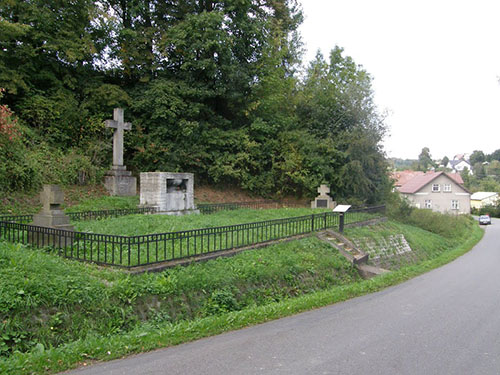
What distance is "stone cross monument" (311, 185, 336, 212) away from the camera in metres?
21.6

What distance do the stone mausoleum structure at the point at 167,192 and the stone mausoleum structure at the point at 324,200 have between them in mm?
8648

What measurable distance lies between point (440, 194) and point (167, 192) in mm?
47550

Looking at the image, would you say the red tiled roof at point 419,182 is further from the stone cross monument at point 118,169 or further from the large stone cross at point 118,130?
the large stone cross at point 118,130

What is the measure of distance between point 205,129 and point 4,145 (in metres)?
10.5

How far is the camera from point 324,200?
71.1 ft

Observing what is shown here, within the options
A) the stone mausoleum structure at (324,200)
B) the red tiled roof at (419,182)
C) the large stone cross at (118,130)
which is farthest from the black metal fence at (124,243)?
the red tiled roof at (419,182)

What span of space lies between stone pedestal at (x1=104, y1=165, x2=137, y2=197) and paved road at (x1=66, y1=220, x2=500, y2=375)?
13.3m

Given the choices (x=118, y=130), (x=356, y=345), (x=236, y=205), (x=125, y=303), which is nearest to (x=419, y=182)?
(x=236, y=205)

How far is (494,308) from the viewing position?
8133 mm

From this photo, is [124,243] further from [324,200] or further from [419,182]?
[419,182]

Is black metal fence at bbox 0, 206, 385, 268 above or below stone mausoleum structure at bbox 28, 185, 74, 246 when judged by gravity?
below

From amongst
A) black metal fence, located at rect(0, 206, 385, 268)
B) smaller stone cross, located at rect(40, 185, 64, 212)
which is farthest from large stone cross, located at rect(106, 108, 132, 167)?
smaller stone cross, located at rect(40, 185, 64, 212)

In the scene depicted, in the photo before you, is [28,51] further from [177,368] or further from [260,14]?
[177,368]

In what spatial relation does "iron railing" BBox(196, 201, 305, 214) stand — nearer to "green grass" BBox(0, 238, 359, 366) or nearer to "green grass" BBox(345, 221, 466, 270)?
"green grass" BBox(345, 221, 466, 270)
